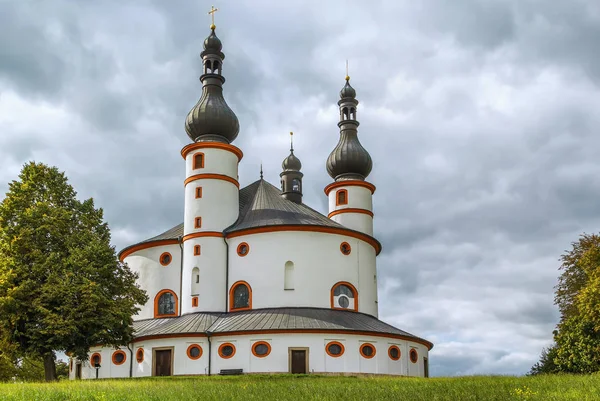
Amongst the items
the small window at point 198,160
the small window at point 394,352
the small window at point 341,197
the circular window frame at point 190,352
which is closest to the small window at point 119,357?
the circular window frame at point 190,352

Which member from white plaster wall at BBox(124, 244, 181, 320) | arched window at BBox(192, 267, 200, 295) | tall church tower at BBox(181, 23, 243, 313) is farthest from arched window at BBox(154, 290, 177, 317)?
arched window at BBox(192, 267, 200, 295)

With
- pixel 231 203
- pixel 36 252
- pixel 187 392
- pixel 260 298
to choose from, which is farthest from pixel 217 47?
pixel 187 392

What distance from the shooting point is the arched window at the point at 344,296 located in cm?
4447

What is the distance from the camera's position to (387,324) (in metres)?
45.1

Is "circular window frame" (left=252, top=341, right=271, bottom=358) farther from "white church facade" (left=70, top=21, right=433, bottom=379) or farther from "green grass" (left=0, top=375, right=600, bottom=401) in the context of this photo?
"green grass" (left=0, top=375, right=600, bottom=401)

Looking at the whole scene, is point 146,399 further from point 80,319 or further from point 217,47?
point 217,47

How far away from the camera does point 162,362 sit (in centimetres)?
4144

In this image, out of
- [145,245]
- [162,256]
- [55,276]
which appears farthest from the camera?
[145,245]

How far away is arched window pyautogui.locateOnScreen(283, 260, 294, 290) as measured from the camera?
4381 cm

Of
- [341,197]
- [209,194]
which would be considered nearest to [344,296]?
[209,194]

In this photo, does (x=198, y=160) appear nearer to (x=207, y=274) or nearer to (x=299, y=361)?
(x=207, y=274)

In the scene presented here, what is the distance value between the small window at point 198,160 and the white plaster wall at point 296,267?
5316mm

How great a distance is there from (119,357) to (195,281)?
250 inches

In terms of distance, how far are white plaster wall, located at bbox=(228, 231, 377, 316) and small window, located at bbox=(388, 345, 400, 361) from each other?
436 cm
